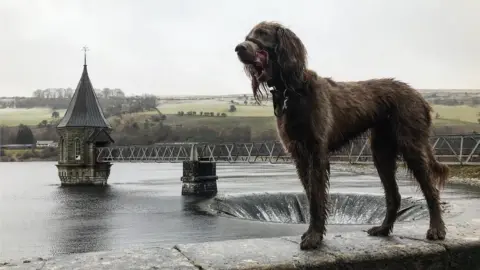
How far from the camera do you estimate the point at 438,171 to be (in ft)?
17.1

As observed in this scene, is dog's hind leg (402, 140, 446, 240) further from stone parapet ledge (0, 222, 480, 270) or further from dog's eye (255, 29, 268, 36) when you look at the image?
dog's eye (255, 29, 268, 36)

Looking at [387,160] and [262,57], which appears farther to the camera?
[387,160]

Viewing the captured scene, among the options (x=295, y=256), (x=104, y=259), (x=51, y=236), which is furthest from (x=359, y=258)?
(x=51, y=236)

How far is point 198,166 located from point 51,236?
22.6 m

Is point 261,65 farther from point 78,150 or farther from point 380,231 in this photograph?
point 78,150

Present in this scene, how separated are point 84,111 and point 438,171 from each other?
67.7 m

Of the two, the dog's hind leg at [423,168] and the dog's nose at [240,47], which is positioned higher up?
the dog's nose at [240,47]

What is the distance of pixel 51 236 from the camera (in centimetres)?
2467

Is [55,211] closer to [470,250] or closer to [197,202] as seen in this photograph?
[197,202]

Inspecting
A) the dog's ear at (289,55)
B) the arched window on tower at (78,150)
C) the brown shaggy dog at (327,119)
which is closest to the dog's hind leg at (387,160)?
the brown shaggy dog at (327,119)

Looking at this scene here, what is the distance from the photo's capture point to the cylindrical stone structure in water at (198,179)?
148ft

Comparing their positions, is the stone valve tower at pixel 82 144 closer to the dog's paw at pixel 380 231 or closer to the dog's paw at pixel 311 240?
the dog's paw at pixel 380 231

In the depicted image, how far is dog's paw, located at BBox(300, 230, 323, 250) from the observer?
4121mm

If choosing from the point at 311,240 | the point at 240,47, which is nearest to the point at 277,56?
the point at 240,47
